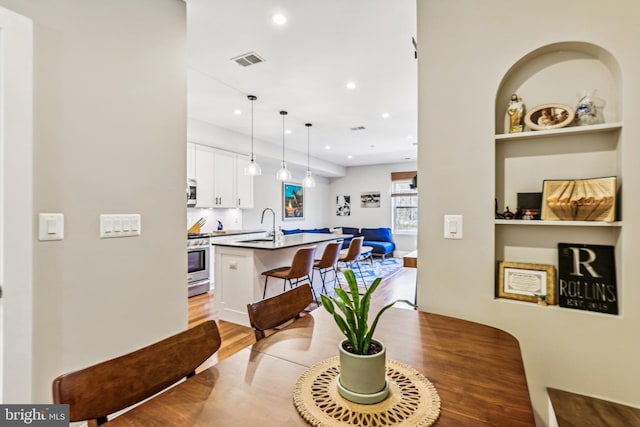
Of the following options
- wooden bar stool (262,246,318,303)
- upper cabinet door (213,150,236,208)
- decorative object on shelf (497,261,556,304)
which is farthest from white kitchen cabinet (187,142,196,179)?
decorative object on shelf (497,261,556,304)

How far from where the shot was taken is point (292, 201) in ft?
25.6

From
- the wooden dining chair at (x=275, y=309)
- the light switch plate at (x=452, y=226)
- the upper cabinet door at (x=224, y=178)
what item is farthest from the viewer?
the upper cabinet door at (x=224, y=178)

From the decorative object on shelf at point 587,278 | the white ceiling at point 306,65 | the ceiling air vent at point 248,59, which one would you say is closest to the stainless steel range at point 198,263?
the white ceiling at point 306,65


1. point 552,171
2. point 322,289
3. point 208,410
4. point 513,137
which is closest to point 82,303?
point 208,410

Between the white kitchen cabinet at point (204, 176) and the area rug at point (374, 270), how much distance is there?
104 inches

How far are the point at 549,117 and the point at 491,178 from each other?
37 centimetres

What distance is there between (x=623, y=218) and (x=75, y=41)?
2569mm

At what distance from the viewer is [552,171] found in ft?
4.69

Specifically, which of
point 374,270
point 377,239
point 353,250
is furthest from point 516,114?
point 377,239

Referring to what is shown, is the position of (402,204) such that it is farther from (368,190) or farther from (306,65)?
(306,65)

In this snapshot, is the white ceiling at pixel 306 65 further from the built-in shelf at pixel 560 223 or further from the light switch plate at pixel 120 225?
the built-in shelf at pixel 560 223

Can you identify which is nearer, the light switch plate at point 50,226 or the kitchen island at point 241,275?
the light switch plate at point 50,226

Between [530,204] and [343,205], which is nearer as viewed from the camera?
[530,204]

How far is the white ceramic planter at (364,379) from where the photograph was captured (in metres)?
0.74
